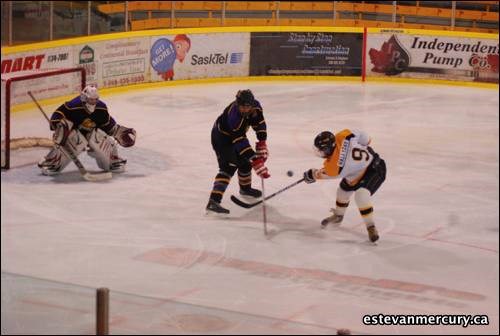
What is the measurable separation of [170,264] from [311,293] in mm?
1047

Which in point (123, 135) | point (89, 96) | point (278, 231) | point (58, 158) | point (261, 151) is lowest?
point (278, 231)

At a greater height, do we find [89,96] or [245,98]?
[245,98]

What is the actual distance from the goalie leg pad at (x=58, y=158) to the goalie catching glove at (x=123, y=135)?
314 millimetres

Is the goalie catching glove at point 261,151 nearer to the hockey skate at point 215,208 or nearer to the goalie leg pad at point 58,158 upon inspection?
the hockey skate at point 215,208

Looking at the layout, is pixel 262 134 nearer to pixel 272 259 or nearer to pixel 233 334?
pixel 272 259

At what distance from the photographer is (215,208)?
831 cm

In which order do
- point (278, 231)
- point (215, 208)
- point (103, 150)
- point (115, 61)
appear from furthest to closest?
point (115, 61)
point (103, 150)
point (215, 208)
point (278, 231)

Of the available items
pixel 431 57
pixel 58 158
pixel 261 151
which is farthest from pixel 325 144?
pixel 431 57

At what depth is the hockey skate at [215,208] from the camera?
8.30 metres

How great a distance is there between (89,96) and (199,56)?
622 cm

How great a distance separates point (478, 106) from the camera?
14.1m

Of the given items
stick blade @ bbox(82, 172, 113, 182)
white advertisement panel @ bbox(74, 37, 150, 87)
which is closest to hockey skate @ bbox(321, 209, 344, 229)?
stick blade @ bbox(82, 172, 113, 182)

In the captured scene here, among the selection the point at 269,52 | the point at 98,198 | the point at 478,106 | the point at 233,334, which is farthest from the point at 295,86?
the point at 233,334

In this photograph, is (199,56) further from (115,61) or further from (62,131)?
(62,131)
